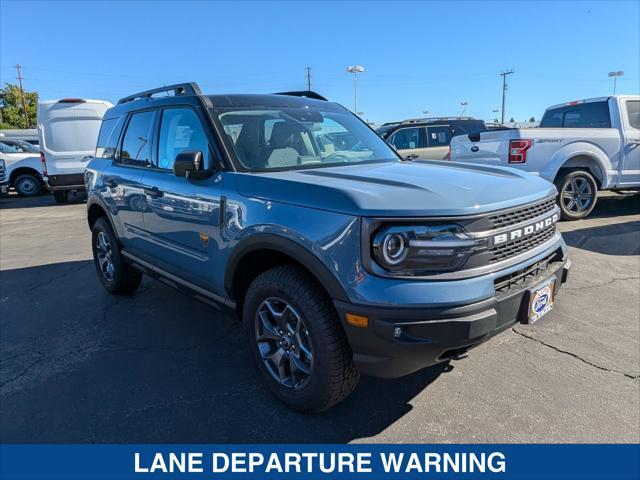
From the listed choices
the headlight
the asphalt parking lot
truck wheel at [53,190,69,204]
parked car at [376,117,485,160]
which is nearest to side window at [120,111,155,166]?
the asphalt parking lot

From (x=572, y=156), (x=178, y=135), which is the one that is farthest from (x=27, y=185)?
(x=572, y=156)

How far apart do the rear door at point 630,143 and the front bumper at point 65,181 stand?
40.9 ft

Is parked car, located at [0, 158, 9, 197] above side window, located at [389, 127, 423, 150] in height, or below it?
below

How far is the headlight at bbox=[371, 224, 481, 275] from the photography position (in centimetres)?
204

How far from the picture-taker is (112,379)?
305 centimetres

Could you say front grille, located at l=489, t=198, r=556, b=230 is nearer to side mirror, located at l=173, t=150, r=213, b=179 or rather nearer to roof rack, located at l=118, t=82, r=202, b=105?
side mirror, located at l=173, t=150, r=213, b=179

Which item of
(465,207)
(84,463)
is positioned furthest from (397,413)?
(84,463)

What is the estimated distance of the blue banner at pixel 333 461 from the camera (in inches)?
87.0

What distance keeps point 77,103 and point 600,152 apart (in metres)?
12.3

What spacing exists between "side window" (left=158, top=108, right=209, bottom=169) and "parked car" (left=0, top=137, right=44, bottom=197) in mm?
13084

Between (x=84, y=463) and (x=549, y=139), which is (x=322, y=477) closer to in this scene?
(x=84, y=463)

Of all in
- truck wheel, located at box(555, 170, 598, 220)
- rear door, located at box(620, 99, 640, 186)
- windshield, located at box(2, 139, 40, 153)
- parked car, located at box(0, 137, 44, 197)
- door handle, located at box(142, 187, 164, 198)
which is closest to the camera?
door handle, located at box(142, 187, 164, 198)

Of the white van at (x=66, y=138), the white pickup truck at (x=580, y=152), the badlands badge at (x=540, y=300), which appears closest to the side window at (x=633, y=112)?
the white pickup truck at (x=580, y=152)

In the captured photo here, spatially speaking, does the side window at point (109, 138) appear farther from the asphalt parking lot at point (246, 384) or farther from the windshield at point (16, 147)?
the windshield at point (16, 147)
